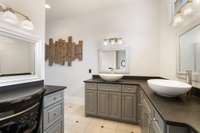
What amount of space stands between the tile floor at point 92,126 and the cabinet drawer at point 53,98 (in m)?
0.91

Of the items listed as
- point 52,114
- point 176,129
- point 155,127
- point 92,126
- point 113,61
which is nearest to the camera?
point 176,129

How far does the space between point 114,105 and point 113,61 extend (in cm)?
119

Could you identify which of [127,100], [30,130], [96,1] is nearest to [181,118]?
[30,130]

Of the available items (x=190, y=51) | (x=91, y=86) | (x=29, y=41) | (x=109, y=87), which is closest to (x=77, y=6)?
(x=29, y=41)

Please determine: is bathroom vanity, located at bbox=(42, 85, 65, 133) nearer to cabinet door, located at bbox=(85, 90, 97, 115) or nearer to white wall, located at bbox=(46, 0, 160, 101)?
cabinet door, located at bbox=(85, 90, 97, 115)

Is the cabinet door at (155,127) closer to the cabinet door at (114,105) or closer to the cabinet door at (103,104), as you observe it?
the cabinet door at (114,105)

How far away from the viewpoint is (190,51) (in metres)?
1.67

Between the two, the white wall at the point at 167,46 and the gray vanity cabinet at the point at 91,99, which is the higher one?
the white wall at the point at 167,46

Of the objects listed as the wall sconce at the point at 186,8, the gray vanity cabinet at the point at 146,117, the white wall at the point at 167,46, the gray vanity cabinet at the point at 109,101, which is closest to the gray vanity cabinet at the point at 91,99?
the gray vanity cabinet at the point at 109,101

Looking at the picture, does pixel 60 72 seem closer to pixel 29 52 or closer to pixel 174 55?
pixel 29 52

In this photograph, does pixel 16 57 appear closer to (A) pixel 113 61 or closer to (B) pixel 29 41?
(B) pixel 29 41

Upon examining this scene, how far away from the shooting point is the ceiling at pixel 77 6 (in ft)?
9.87

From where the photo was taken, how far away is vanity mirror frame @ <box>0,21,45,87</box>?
1.50m

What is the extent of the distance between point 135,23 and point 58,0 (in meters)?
1.99
